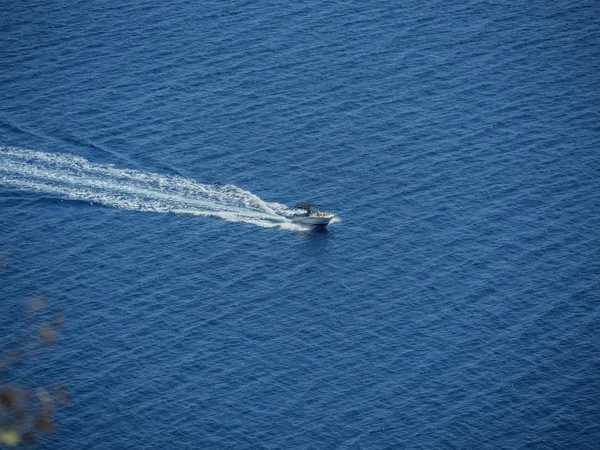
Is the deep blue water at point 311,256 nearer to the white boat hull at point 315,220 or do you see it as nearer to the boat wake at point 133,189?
the boat wake at point 133,189

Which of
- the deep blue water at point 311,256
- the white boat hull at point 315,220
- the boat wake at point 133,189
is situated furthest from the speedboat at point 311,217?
the deep blue water at point 311,256

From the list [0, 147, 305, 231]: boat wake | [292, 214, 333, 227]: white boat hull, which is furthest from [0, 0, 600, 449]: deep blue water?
[292, 214, 333, 227]: white boat hull

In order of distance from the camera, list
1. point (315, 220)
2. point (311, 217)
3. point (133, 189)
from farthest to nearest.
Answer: point (133, 189)
point (315, 220)
point (311, 217)

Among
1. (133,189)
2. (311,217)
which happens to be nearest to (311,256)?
(311,217)

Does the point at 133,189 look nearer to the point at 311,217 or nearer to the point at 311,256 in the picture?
the point at 311,217

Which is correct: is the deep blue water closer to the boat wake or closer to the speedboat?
the boat wake
